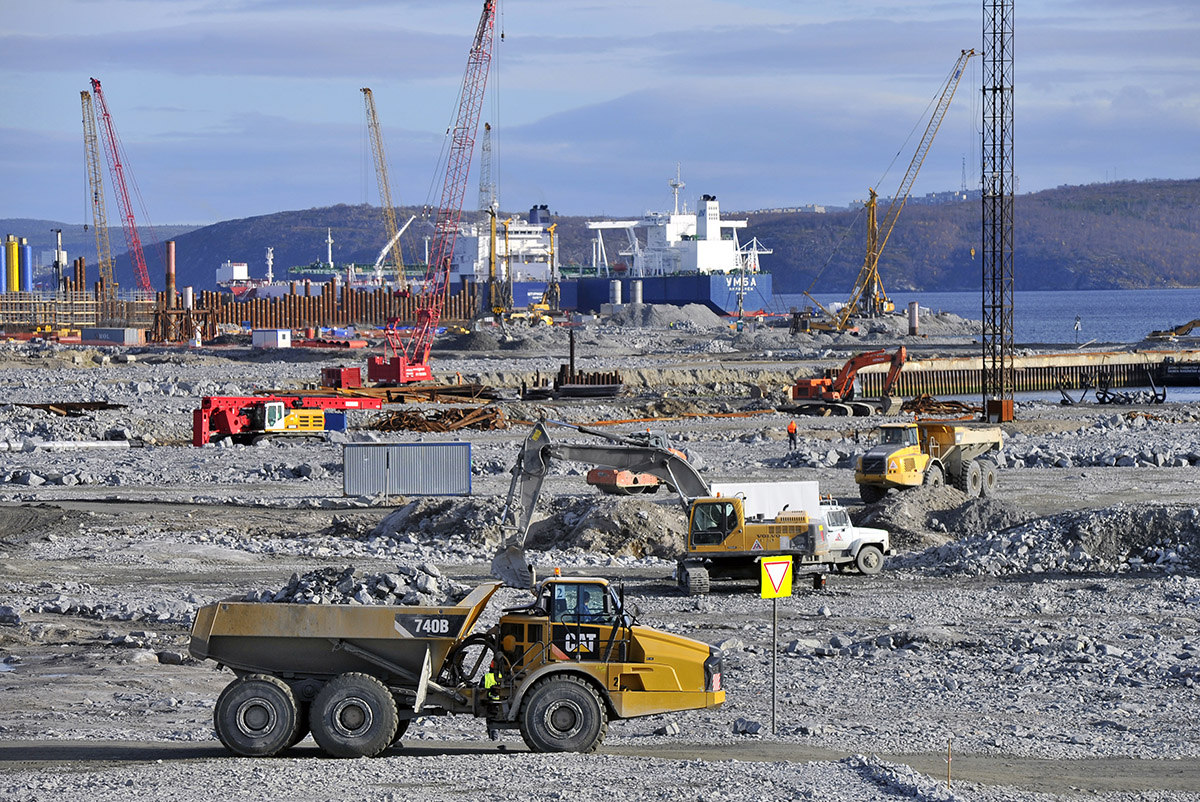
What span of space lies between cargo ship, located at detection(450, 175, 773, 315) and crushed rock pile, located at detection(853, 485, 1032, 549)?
11854 cm

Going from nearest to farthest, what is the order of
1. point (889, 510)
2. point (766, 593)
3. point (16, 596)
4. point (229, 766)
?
point (229, 766) < point (766, 593) < point (16, 596) < point (889, 510)

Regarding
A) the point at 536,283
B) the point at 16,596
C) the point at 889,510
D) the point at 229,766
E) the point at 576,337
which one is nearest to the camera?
the point at 229,766

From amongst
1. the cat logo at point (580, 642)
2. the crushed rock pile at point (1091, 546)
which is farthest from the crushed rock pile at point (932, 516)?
the cat logo at point (580, 642)

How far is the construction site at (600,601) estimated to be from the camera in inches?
487

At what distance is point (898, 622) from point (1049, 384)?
61.5 meters

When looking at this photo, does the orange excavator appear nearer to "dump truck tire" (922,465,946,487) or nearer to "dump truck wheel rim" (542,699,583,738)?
"dump truck tire" (922,465,946,487)

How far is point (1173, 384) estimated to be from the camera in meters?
77.6

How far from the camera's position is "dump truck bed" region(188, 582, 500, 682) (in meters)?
12.5

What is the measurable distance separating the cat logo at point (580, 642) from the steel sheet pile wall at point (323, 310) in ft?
384

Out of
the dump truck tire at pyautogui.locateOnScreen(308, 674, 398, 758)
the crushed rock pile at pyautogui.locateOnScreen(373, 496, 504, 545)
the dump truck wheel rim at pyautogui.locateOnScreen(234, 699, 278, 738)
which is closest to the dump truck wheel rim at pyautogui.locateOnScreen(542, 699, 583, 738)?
the dump truck tire at pyautogui.locateOnScreen(308, 674, 398, 758)

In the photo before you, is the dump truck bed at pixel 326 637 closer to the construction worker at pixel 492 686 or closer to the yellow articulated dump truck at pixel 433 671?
the yellow articulated dump truck at pixel 433 671

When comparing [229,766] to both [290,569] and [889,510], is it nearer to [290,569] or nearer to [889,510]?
[290,569]

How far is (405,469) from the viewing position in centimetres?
3306

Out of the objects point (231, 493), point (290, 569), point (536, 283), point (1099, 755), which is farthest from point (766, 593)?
point (536, 283)
